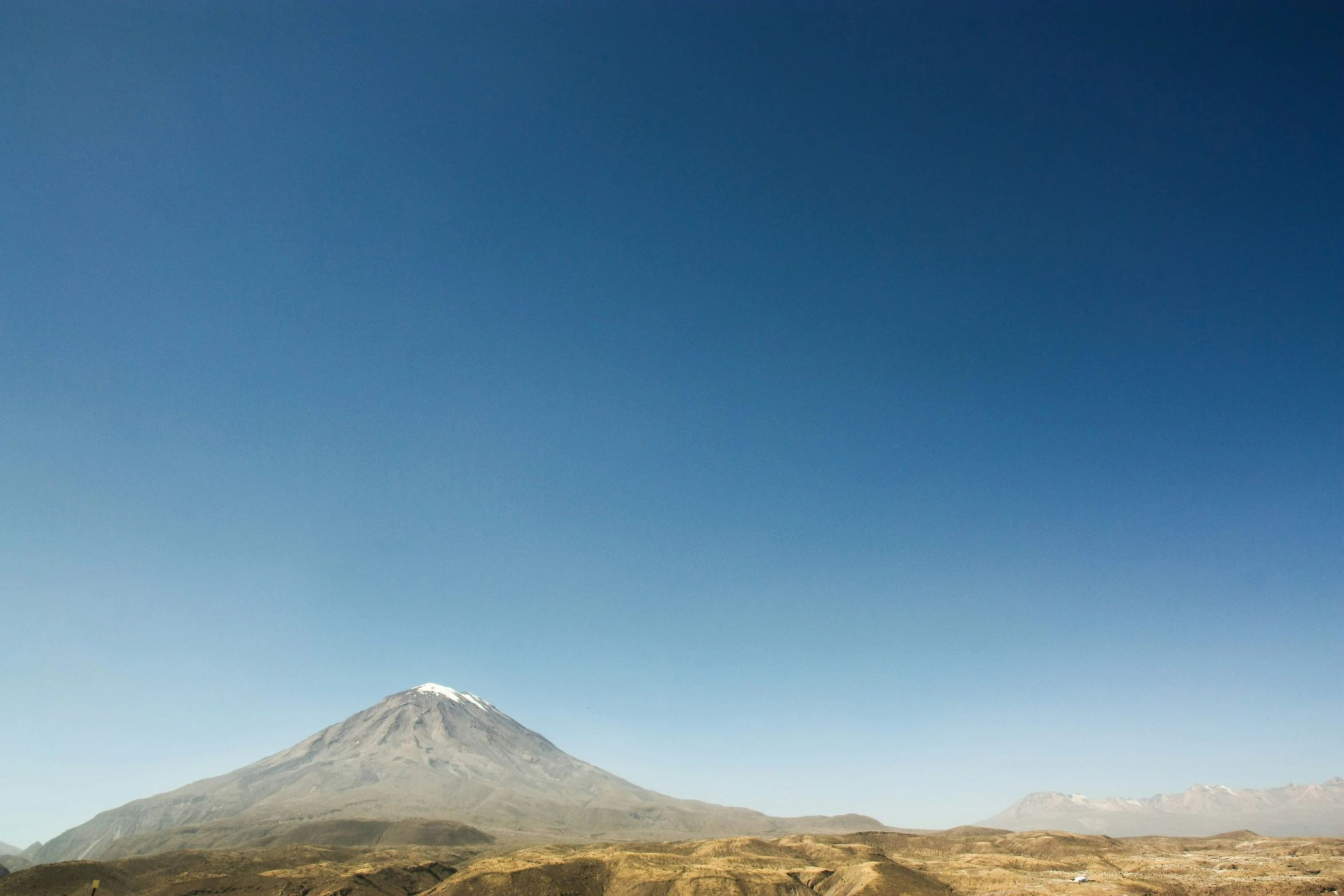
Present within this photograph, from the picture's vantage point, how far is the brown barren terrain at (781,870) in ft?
242

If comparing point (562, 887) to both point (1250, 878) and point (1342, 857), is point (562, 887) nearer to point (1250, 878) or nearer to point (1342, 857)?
point (1250, 878)

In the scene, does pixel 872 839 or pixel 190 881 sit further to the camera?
pixel 872 839

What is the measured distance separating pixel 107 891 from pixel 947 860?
423 feet

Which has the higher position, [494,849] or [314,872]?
[314,872]

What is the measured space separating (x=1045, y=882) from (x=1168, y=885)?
11.8 m

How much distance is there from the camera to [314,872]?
334ft

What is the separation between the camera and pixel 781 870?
3533 inches

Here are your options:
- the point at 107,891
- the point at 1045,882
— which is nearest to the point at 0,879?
the point at 107,891

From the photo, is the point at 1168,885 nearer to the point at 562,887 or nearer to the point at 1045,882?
the point at 1045,882

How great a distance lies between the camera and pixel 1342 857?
93.1 m

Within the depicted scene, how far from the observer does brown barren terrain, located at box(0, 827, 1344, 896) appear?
73750 mm

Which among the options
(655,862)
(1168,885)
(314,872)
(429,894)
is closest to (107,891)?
(314,872)

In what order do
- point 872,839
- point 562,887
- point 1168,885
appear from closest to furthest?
point 1168,885 → point 562,887 → point 872,839

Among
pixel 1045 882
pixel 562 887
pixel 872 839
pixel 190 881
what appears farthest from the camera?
pixel 872 839
